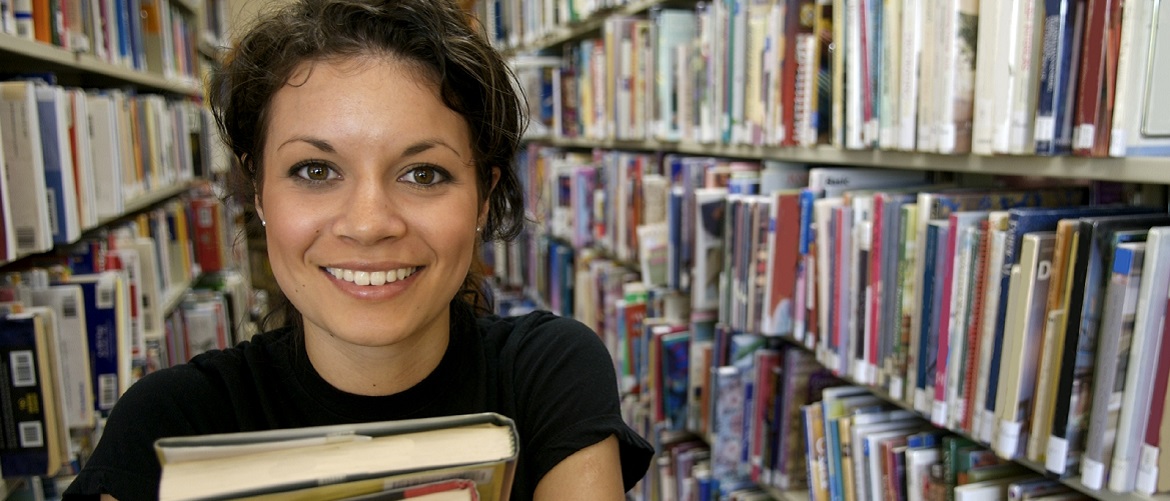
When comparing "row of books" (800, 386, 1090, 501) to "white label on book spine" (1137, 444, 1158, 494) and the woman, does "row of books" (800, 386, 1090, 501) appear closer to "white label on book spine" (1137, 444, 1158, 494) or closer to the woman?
"white label on book spine" (1137, 444, 1158, 494)

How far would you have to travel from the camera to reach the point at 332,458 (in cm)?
56

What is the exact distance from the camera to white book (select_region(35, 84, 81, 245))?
5.38ft

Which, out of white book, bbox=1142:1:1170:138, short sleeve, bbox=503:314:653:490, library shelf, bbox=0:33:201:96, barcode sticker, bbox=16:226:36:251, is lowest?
short sleeve, bbox=503:314:653:490

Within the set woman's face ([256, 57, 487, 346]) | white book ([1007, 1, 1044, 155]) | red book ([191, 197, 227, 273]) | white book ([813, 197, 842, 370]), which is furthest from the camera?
red book ([191, 197, 227, 273])

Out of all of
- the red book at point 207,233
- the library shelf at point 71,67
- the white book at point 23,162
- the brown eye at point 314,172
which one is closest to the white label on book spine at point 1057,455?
the brown eye at point 314,172

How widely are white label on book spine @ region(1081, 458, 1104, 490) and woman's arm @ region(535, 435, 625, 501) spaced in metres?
0.60

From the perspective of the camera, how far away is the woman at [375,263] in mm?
896

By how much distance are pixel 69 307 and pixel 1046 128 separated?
1794 mm

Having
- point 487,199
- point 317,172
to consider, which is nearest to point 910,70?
point 487,199

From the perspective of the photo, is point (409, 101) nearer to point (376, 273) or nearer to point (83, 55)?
point (376, 273)

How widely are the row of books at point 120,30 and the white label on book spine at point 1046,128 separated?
70.7 inches

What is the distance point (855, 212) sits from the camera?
4.86 ft

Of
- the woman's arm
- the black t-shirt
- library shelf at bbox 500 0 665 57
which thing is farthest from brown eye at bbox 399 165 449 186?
library shelf at bbox 500 0 665 57

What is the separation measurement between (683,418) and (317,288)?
1.46m
